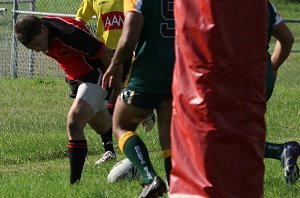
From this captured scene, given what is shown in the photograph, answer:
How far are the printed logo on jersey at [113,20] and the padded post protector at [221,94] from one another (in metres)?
6.99

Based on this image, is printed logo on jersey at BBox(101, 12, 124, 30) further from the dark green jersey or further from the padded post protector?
the padded post protector

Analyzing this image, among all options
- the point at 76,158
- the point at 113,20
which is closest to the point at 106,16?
the point at 113,20

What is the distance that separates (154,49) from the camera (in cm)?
734

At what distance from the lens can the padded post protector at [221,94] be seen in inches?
198

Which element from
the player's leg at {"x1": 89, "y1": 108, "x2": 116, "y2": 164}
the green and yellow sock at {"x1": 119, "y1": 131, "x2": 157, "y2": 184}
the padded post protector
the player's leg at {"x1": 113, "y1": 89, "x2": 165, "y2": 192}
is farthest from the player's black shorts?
the player's leg at {"x1": 89, "y1": 108, "x2": 116, "y2": 164}

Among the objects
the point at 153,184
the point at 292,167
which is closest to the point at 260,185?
the point at 153,184

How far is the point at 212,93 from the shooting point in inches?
201

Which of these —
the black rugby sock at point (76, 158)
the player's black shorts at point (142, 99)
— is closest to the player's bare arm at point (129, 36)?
the player's black shorts at point (142, 99)

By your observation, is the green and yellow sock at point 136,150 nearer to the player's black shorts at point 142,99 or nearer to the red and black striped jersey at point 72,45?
the player's black shorts at point 142,99

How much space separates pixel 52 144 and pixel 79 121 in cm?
302

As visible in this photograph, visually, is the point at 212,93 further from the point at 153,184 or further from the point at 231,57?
the point at 153,184

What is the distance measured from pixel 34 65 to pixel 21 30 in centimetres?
1336

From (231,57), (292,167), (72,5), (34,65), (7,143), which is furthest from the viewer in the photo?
(72,5)

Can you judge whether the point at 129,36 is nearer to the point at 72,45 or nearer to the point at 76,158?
the point at 72,45
